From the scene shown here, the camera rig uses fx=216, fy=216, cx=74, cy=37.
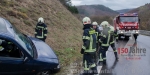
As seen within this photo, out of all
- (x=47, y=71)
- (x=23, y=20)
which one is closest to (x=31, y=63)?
(x=47, y=71)

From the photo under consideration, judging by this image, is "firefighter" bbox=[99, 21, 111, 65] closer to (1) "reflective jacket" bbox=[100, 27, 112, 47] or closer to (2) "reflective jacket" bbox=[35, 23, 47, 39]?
(1) "reflective jacket" bbox=[100, 27, 112, 47]

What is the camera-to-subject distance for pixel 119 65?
8945mm

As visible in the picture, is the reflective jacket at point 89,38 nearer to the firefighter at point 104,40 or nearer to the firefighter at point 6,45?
the firefighter at point 6,45

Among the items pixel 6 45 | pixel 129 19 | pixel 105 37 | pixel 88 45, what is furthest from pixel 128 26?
pixel 6 45

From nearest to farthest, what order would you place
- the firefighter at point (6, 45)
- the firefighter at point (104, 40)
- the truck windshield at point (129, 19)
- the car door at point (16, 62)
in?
the car door at point (16, 62)
the firefighter at point (6, 45)
the firefighter at point (104, 40)
the truck windshield at point (129, 19)

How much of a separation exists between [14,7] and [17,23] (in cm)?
287

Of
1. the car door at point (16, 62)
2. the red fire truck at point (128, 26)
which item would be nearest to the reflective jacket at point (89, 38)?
the car door at point (16, 62)

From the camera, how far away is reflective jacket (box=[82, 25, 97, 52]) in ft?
19.8

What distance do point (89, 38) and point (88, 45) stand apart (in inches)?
9.1

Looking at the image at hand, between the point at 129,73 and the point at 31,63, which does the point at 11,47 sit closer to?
the point at 31,63

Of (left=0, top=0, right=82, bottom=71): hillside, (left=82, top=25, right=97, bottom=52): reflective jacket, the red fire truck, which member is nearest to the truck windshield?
the red fire truck

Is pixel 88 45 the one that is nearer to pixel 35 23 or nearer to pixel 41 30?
pixel 41 30

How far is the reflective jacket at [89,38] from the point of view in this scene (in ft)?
19.8

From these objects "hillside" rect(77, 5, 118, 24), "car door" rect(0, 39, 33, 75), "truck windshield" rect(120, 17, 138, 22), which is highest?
"hillside" rect(77, 5, 118, 24)
